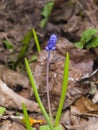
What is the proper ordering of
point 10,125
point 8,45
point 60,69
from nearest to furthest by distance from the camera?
point 10,125 → point 60,69 → point 8,45

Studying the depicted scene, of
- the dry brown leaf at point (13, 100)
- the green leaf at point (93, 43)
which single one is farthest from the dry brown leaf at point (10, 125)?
the green leaf at point (93, 43)

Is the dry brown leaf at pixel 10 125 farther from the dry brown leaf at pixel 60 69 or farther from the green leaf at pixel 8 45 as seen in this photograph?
the green leaf at pixel 8 45

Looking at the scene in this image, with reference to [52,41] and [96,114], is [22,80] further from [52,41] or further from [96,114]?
[52,41]

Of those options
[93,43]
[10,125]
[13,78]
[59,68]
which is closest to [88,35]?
[93,43]

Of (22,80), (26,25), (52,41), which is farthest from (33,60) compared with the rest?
(52,41)

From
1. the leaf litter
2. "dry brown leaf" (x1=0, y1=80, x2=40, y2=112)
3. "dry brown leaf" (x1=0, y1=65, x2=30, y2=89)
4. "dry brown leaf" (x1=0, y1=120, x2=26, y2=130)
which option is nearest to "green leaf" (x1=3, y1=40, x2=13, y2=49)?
the leaf litter

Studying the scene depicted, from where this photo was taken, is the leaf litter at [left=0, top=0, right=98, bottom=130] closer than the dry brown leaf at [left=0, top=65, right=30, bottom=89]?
Yes

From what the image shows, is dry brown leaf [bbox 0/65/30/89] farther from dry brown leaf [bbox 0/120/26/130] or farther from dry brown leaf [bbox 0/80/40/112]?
dry brown leaf [bbox 0/120/26/130]

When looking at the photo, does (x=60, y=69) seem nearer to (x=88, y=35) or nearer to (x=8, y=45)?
(x=88, y=35)

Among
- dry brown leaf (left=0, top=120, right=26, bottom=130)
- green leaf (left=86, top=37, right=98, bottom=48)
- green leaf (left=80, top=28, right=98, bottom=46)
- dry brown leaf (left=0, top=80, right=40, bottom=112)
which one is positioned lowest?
dry brown leaf (left=0, top=80, right=40, bottom=112)
